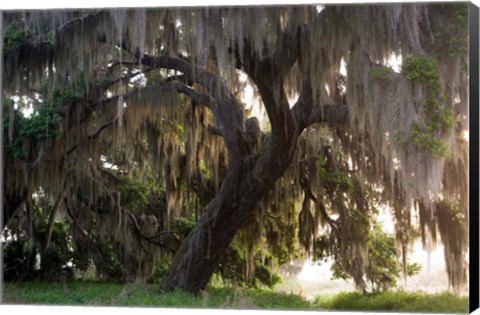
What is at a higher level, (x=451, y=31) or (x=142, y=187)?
(x=451, y=31)

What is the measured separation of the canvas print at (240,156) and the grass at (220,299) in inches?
1.4

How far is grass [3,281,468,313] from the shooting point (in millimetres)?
8719

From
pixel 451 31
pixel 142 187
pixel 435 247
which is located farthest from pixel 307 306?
pixel 142 187

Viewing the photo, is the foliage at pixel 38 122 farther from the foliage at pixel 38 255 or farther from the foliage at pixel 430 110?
the foliage at pixel 430 110

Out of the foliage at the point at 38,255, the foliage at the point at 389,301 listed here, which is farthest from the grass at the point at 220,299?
the foliage at the point at 38,255

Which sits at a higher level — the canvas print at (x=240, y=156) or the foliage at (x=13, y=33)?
the foliage at (x=13, y=33)

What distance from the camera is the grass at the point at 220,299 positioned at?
872cm

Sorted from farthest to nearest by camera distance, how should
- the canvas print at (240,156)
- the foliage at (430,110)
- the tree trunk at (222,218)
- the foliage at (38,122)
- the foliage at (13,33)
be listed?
the tree trunk at (222,218) < the foliage at (38,122) < the foliage at (13,33) < the canvas print at (240,156) < the foliage at (430,110)

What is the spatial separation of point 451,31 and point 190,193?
4639mm

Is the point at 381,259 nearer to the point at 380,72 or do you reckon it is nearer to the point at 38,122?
the point at 380,72

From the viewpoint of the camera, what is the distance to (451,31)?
302 inches

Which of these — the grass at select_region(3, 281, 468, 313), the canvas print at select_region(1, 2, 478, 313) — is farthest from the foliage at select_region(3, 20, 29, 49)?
the grass at select_region(3, 281, 468, 313)

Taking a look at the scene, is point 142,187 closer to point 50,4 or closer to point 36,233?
point 36,233

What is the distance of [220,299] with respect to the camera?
9320 millimetres
